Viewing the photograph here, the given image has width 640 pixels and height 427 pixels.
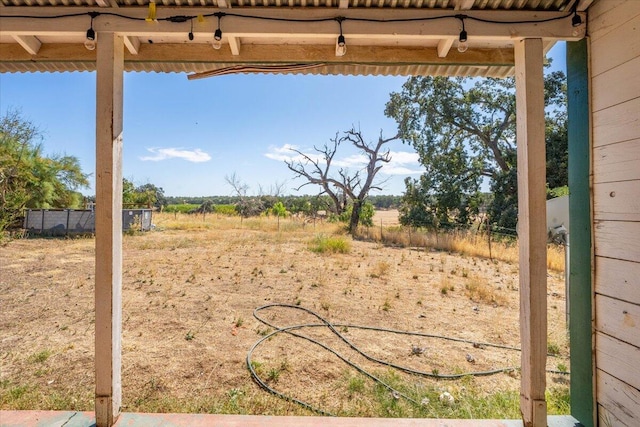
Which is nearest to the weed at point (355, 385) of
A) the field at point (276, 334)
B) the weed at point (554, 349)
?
the field at point (276, 334)

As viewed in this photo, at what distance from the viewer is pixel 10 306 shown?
3.67 m

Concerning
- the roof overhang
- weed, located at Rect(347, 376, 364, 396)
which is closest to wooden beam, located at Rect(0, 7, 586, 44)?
the roof overhang

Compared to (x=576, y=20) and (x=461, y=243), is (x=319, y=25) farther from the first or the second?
(x=461, y=243)

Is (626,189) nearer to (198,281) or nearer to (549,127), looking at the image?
(198,281)

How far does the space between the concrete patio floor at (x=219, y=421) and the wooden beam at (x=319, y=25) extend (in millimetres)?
1550

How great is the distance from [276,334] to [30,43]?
276 cm

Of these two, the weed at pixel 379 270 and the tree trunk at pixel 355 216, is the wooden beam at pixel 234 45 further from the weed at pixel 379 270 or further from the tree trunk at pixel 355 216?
the tree trunk at pixel 355 216

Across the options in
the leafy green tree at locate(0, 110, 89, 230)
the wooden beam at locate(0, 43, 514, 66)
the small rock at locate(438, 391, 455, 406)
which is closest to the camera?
the wooden beam at locate(0, 43, 514, 66)

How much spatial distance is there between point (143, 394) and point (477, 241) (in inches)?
301

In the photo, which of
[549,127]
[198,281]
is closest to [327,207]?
[549,127]

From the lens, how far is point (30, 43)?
4.35ft

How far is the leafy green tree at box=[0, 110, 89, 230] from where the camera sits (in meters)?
8.80

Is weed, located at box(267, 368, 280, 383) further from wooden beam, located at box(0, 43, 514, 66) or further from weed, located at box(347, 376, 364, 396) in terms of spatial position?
wooden beam, located at box(0, 43, 514, 66)

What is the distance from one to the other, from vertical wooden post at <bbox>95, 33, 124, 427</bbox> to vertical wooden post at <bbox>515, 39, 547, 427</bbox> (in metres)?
1.62
